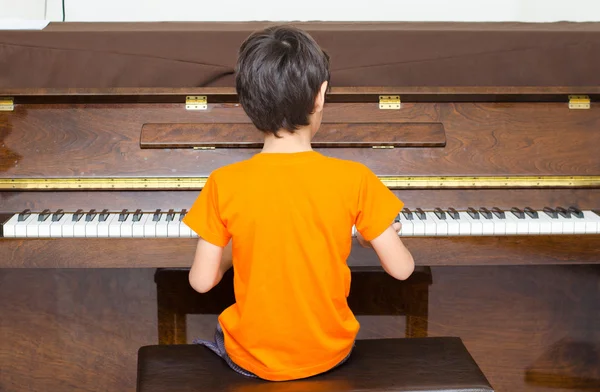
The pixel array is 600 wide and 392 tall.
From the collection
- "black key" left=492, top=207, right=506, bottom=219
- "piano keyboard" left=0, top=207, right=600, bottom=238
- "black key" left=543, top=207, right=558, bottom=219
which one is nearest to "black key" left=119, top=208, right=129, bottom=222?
"piano keyboard" left=0, top=207, right=600, bottom=238

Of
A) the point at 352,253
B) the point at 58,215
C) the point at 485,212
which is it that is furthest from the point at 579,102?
the point at 58,215

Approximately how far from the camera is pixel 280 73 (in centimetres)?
121

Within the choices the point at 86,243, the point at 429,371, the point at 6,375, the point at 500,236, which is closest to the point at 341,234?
the point at 429,371

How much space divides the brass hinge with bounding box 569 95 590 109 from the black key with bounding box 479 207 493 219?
0.48 m

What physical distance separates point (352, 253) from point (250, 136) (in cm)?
50

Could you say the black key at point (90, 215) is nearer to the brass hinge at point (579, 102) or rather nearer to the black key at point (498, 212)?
the black key at point (498, 212)

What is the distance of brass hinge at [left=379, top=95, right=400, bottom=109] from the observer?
2080 mm

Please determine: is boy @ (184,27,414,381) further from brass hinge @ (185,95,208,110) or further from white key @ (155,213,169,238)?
brass hinge @ (185,95,208,110)

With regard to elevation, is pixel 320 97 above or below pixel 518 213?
above

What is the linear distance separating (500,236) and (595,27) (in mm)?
1081

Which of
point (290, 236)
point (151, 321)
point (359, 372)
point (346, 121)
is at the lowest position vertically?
point (151, 321)
